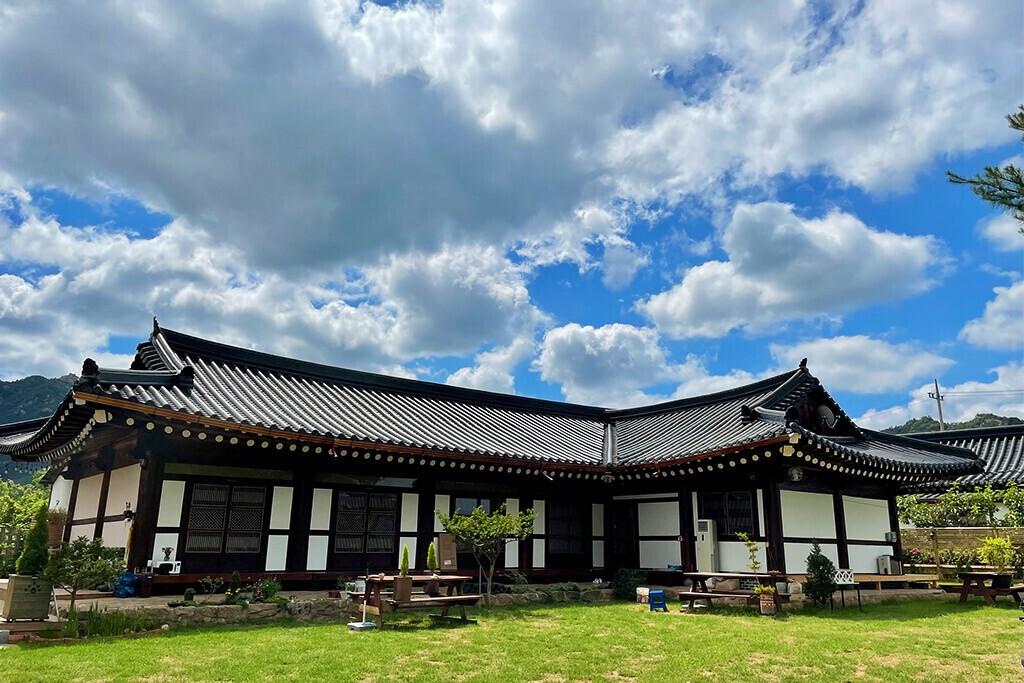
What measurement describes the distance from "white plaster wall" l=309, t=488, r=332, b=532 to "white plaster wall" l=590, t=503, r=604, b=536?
6.75m

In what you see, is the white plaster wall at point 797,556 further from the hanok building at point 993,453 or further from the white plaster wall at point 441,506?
the hanok building at point 993,453

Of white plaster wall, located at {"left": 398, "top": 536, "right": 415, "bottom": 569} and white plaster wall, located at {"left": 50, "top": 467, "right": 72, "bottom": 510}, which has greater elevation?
white plaster wall, located at {"left": 50, "top": 467, "right": 72, "bottom": 510}

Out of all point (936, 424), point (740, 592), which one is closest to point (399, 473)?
point (740, 592)

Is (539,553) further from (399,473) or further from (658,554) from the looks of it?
(399,473)

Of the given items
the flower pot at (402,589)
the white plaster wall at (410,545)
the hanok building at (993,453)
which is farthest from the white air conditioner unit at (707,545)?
the hanok building at (993,453)

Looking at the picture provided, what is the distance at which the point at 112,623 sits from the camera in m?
9.37

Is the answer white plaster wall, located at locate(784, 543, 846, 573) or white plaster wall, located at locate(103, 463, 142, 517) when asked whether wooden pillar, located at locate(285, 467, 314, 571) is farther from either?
white plaster wall, located at locate(784, 543, 846, 573)

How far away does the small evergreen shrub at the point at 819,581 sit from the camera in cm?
1341

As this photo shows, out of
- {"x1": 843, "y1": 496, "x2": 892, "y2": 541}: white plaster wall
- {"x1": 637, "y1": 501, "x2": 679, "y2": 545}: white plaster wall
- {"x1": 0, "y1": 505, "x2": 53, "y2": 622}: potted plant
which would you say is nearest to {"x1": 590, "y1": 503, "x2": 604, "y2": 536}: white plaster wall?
{"x1": 637, "y1": 501, "x2": 679, "y2": 545}: white plaster wall

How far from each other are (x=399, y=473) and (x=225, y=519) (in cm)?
353

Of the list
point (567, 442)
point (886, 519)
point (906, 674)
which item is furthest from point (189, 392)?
point (886, 519)

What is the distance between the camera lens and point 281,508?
539 inches

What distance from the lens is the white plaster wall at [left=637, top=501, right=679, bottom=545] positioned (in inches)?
655

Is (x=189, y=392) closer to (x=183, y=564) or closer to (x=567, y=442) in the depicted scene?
(x=183, y=564)
